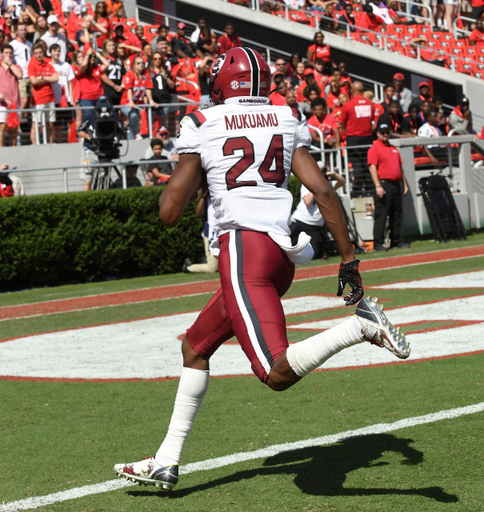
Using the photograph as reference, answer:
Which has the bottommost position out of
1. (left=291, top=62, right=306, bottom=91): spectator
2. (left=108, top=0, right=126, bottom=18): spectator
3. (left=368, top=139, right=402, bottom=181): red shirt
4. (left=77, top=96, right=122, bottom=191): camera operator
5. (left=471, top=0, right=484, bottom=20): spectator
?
(left=368, top=139, right=402, bottom=181): red shirt

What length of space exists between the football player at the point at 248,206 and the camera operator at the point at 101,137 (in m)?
10.6

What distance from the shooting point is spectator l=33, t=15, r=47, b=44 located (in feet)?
59.3

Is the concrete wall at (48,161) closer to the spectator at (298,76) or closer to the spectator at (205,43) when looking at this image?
the spectator at (298,76)

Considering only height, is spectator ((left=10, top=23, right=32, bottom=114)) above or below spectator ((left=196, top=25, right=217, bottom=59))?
below

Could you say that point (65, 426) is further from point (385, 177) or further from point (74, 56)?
point (74, 56)

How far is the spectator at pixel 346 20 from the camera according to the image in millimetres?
26156

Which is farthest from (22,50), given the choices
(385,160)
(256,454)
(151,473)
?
(151,473)

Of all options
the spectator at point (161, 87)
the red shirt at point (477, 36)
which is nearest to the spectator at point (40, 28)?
the spectator at point (161, 87)

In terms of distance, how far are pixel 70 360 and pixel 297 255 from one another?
410cm

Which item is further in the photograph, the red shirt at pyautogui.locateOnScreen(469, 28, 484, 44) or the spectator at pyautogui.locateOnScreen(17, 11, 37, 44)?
the red shirt at pyautogui.locateOnScreen(469, 28, 484, 44)

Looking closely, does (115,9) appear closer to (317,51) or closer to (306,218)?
A: (317,51)

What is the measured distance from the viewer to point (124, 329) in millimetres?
9023

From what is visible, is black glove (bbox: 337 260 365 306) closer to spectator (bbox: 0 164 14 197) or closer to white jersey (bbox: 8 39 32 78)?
spectator (bbox: 0 164 14 197)

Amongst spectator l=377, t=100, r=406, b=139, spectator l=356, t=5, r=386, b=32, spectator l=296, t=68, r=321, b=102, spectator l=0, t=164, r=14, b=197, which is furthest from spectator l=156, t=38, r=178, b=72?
spectator l=356, t=5, r=386, b=32
